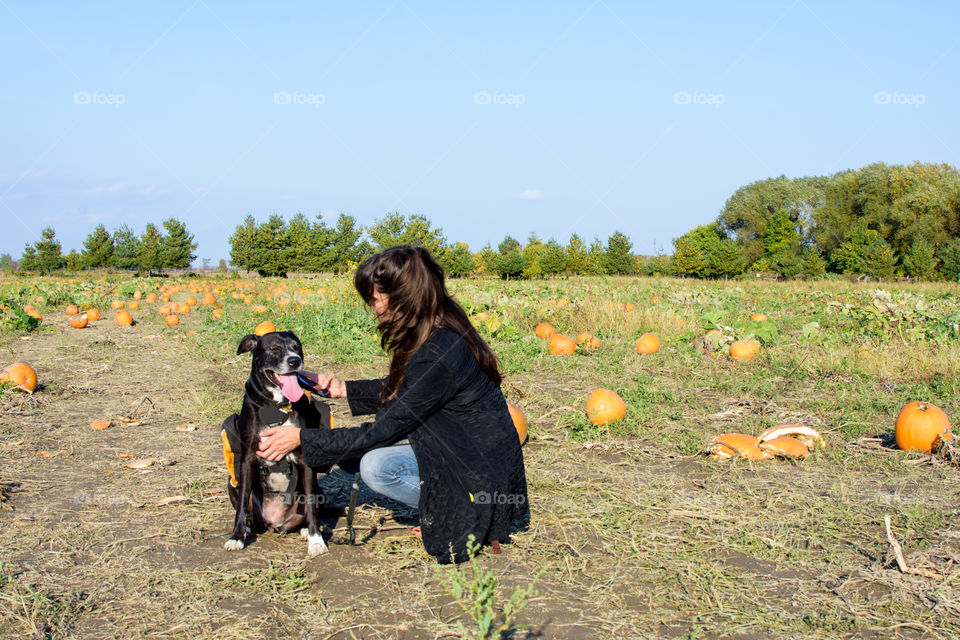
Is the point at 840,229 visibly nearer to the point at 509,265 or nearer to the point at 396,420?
the point at 509,265

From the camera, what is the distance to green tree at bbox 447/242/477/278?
5938 cm

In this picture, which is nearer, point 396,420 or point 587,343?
point 396,420

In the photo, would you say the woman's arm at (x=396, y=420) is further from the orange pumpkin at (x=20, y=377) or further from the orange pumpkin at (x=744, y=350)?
the orange pumpkin at (x=744, y=350)

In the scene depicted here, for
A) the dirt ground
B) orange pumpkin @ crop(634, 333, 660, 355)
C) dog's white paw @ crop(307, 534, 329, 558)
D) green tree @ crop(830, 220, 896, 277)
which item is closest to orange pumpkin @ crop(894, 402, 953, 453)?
the dirt ground

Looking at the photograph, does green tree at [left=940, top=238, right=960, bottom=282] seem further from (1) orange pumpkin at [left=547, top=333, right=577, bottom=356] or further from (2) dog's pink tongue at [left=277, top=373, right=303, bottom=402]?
(2) dog's pink tongue at [left=277, top=373, right=303, bottom=402]

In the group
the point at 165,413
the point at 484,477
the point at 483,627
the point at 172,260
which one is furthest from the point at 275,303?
the point at 172,260

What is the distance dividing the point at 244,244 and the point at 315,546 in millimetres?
63201

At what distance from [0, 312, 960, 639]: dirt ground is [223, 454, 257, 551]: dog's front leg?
0.27ft

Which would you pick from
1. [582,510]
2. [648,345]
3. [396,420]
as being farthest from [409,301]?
[648,345]

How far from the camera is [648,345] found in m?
10.3

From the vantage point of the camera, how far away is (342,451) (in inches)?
137

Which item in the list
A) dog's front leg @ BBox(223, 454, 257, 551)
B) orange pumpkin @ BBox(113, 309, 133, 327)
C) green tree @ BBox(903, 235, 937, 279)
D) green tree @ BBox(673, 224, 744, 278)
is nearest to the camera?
dog's front leg @ BBox(223, 454, 257, 551)

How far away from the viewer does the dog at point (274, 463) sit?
12.0 feet

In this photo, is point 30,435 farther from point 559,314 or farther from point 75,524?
point 559,314
